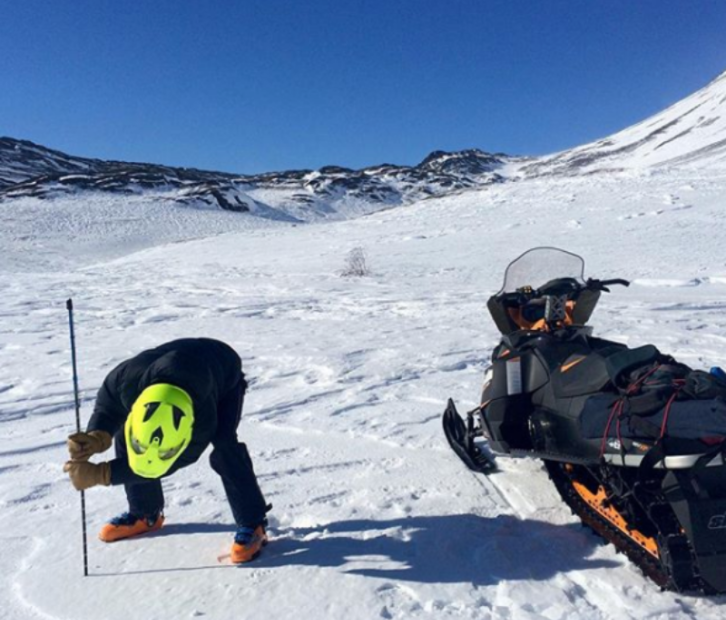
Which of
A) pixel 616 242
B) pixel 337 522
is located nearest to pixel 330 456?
pixel 337 522

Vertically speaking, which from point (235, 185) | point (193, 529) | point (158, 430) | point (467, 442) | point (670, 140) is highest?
point (670, 140)

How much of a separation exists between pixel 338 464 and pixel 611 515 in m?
1.73

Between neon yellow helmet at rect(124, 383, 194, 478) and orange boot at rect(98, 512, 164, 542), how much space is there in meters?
0.78

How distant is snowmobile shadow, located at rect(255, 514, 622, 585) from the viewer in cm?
260

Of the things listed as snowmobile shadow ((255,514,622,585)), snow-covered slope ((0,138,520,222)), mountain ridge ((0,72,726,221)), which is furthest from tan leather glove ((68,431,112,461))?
snow-covered slope ((0,138,520,222))

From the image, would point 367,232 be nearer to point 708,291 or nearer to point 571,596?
point 708,291

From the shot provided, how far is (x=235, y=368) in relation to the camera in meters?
2.97

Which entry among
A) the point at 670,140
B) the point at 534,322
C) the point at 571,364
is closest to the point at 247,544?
the point at 571,364

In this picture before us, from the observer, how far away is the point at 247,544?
2727mm

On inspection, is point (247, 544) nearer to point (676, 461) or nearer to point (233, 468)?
point (233, 468)

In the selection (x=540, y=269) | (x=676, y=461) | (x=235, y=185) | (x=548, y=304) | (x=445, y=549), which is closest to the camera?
(x=676, y=461)

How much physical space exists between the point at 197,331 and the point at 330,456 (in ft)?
17.0

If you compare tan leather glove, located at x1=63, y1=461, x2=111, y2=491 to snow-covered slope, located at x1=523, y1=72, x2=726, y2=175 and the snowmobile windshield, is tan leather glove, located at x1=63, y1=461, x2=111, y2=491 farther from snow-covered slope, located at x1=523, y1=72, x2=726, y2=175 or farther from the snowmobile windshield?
snow-covered slope, located at x1=523, y1=72, x2=726, y2=175

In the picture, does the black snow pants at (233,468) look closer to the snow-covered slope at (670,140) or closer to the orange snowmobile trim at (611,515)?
the orange snowmobile trim at (611,515)
